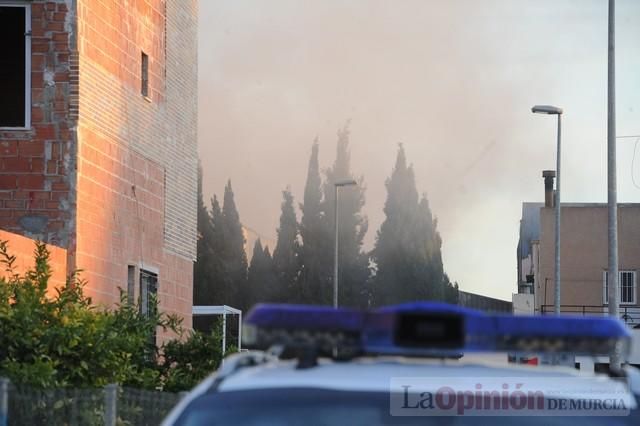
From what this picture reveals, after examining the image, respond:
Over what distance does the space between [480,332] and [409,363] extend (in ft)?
1.50

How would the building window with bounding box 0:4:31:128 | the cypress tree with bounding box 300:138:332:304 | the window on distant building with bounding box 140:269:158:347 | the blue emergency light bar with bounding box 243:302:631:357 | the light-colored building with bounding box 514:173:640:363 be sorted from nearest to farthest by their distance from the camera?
the blue emergency light bar with bounding box 243:302:631:357, the building window with bounding box 0:4:31:128, the window on distant building with bounding box 140:269:158:347, the light-colored building with bounding box 514:173:640:363, the cypress tree with bounding box 300:138:332:304

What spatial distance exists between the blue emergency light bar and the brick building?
16.5 m

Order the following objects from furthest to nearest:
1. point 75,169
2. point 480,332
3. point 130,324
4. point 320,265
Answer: point 320,265 → point 75,169 → point 130,324 → point 480,332

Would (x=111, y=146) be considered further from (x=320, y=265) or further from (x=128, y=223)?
(x=320, y=265)

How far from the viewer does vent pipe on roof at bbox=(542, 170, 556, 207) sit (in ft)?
227

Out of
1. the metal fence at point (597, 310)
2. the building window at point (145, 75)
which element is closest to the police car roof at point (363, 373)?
the building window at point (145, 75)

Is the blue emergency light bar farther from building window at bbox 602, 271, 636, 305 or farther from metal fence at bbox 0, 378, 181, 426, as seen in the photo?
building window at bbox 602, 271, 636, 305

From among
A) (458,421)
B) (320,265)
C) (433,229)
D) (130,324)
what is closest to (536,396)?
(458,421)

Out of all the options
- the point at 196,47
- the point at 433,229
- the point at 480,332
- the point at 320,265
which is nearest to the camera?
the point at 480,332

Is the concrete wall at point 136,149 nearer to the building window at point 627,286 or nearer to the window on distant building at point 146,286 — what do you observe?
the window on distant building at point 146,286

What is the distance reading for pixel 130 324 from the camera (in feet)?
60.1

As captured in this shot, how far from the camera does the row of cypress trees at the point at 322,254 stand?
3150 inches

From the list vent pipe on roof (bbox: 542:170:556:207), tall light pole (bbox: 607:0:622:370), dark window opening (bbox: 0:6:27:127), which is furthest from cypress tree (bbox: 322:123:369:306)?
dark window opening (bbox: 0:6:27:127)

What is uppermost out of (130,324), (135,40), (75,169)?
(135,40)
